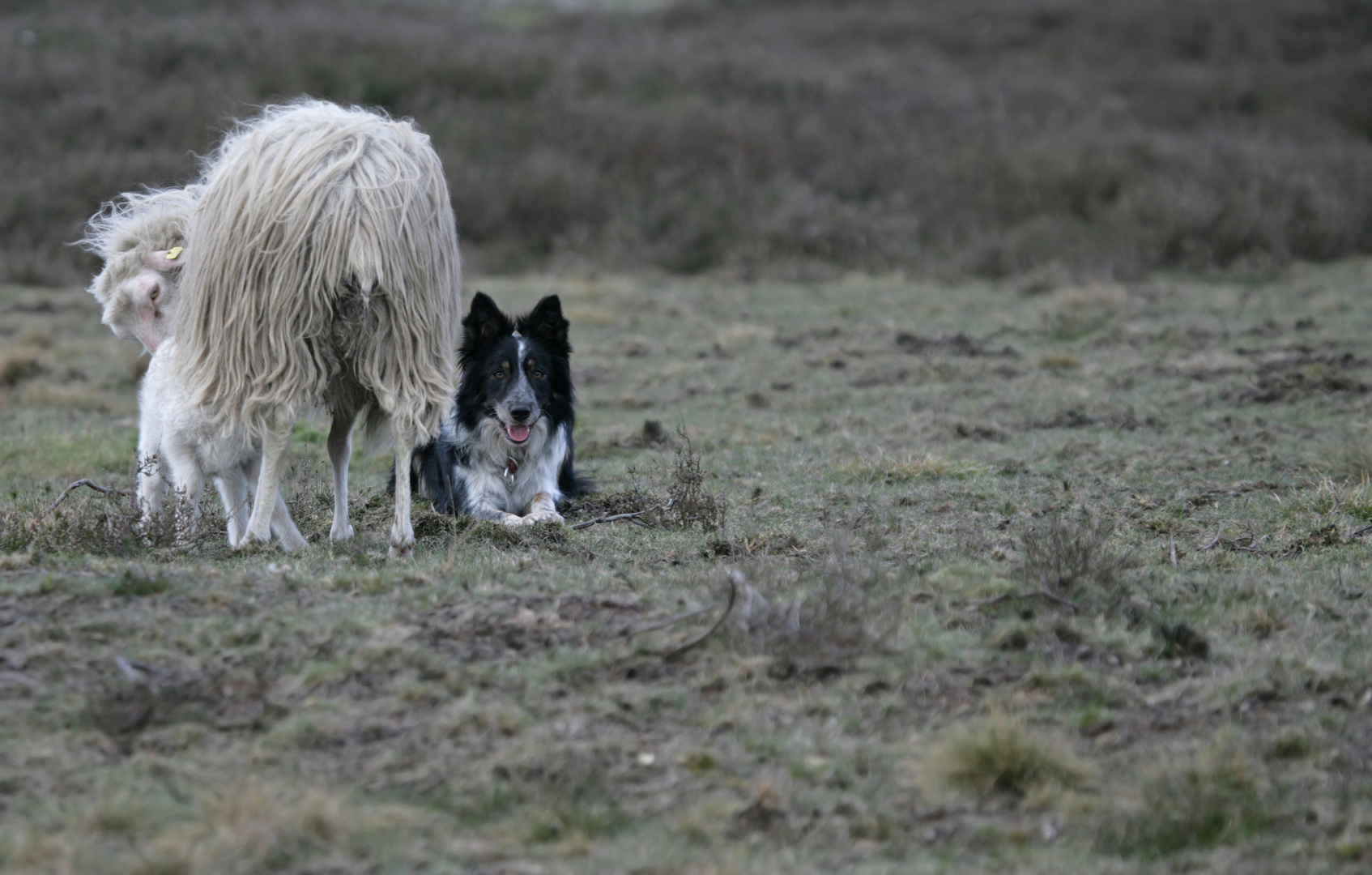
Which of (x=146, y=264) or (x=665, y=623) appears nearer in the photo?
(x=665, y=623)

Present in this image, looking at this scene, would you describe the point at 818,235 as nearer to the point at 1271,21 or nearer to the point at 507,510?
the point at 507,510

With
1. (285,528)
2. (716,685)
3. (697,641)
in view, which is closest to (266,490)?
(285,528)

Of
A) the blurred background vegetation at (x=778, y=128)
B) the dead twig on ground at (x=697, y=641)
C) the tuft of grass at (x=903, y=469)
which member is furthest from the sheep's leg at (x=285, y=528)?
the blurred background vegetation at (x=778, y=128)

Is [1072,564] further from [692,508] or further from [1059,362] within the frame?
[1059,362]

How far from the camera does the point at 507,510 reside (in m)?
8.41

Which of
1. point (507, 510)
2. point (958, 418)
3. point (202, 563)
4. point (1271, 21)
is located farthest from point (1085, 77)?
point (202, 563)

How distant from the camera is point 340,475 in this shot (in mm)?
7199

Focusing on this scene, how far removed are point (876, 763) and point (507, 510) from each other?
4.42 meters

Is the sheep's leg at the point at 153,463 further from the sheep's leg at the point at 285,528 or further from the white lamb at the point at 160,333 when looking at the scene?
the sheep's leg at the point at 285,528

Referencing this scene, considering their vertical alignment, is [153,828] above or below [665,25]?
below

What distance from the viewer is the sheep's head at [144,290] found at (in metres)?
7.29

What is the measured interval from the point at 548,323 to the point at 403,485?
1939 mm

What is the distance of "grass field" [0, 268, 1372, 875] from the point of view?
391 cm

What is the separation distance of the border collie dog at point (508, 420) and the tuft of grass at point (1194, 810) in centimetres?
442
